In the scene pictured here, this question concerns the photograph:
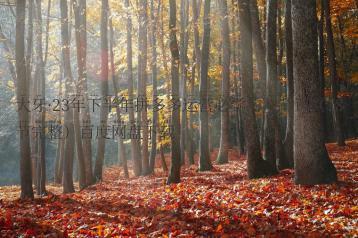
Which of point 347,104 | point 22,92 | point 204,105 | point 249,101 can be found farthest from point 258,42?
point 347,104

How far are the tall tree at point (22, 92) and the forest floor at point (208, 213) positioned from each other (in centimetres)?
111

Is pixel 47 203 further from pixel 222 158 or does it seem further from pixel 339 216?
pixel 222 158

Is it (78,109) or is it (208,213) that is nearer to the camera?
(208,213)

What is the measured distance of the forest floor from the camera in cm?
622

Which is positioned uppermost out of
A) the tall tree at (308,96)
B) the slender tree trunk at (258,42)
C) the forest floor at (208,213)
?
the slender tree trunk at (258,42)

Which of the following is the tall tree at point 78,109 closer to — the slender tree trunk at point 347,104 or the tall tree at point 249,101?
the tall tree at point 249,101

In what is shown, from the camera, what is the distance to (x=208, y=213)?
24.6 feet

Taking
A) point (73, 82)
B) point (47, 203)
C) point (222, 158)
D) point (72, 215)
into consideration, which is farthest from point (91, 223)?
point (222, 158)

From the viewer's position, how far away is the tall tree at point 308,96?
28.3ft

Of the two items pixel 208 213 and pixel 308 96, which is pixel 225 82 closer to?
pixel 308 96

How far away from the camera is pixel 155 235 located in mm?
6348

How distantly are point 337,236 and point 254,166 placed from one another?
6.16m

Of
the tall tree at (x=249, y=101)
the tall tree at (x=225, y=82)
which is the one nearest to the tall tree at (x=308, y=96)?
the tall tree at (x=249, y=101)

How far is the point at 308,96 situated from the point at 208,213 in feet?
11.1
